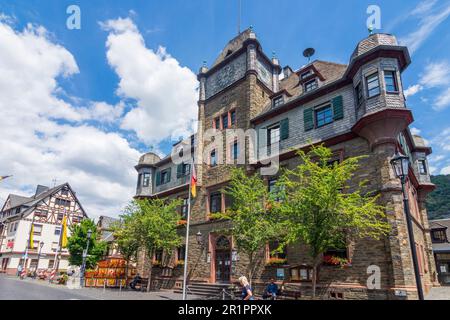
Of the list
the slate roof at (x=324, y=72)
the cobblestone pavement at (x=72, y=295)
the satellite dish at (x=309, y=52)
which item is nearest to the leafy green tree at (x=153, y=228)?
the cobblestone pavement at (x=72, y=295)

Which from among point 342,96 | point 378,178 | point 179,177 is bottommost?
point 378,178

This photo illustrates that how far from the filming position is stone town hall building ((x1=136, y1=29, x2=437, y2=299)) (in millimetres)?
14367

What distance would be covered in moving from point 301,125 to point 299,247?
758 cm

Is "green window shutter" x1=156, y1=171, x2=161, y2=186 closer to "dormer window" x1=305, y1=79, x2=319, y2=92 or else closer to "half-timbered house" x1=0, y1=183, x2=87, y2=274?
"dormer window" x1=305, y1=79, x2=319, y2=92

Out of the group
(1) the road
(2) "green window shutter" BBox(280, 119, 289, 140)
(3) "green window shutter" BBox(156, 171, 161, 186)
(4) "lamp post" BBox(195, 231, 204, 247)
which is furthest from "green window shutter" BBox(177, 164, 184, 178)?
(1) the road

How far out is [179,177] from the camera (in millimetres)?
28422

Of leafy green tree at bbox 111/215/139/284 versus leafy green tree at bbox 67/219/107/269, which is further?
leafy green tree at bbox 67/219/107/269

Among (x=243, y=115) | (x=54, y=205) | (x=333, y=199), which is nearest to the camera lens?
(x=333, y=199)

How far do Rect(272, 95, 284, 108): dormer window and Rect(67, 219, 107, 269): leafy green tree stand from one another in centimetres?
2468

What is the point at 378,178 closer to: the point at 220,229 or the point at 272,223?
the point at 272,223

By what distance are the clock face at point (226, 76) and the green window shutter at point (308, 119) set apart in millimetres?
7243

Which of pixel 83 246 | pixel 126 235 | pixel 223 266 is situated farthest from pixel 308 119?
pixel 83 246

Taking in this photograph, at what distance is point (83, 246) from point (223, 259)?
1961 centimetres
